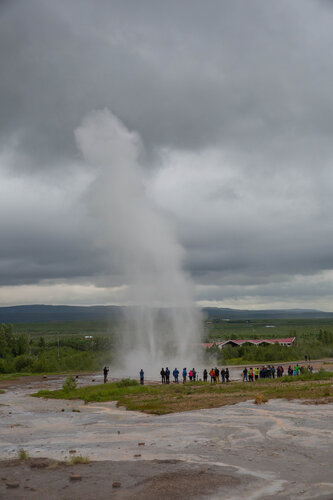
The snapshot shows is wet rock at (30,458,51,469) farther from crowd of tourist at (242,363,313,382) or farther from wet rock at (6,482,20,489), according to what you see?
crowd of tourist at (242,363,313,382)

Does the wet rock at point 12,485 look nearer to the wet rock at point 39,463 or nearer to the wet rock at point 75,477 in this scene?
the wet rock at point 75,477

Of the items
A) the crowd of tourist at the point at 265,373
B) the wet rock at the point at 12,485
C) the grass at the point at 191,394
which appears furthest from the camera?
the crowd of tourist at the point at 265,373

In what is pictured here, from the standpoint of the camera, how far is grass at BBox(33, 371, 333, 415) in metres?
22.3

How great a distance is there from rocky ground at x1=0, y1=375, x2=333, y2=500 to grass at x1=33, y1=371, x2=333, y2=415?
5.45ft

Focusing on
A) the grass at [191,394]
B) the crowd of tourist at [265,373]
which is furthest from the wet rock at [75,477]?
the crowd of tourist at [265,373]

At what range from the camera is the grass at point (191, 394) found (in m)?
22.3

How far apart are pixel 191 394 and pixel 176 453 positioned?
14.2 meters

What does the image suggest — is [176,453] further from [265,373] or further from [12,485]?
[265,373]

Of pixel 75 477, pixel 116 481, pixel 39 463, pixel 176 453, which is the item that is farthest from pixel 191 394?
pixel 116 481

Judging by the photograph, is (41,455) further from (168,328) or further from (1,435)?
(168,328)

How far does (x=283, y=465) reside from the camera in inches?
447

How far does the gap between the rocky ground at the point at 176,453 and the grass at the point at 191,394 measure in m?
1.66

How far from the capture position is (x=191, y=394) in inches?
1054

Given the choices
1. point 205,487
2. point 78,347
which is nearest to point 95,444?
point 205,487
